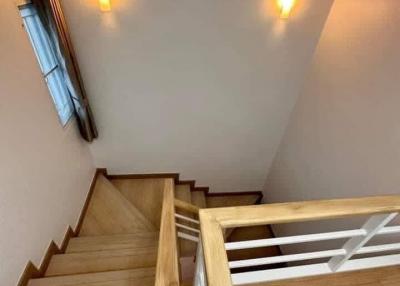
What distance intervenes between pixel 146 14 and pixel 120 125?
124 centimetres

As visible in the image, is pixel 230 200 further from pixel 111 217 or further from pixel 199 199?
pixel 111 217

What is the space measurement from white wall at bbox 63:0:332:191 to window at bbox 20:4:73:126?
0.74 feet

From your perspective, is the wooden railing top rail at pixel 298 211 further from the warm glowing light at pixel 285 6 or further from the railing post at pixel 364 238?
the warm glowing light at pixel 285 6

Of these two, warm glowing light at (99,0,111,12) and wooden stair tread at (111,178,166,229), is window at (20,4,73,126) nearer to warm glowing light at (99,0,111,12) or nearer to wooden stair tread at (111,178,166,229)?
warm glowing light at (99,0,111,12)

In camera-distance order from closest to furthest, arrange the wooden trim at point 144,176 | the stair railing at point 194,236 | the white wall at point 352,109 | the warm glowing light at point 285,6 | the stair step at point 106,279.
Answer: the stair railing at point 194,236 → the stair step at point 106,279 → the white wall at point 352,109 → the warm glowing light at point 285,6 → the wooden trim at point 144,176

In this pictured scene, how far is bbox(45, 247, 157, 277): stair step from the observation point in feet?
6.58

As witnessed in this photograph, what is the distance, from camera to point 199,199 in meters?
3.72

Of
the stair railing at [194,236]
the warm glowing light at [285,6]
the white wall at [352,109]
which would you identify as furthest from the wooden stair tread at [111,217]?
the warm glowing light at [285,6]

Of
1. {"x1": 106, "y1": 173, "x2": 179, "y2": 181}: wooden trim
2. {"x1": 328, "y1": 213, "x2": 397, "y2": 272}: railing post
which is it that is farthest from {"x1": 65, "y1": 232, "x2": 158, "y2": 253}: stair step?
{"x1": 328, "y1": 213, "x2": 397, "y2": 272}: railing post

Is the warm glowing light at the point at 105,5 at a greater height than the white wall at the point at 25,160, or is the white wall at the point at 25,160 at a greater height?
the warm glowing light at the point at 105,5

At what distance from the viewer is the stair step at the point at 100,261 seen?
2.01 metres

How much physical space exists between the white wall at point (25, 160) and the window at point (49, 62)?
0.49ft

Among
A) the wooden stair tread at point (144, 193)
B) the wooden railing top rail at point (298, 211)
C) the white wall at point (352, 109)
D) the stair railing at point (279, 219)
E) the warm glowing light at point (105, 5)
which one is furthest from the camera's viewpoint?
the wooden stair tread at point (144, 193)

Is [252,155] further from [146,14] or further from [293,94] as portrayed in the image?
[146,14]
